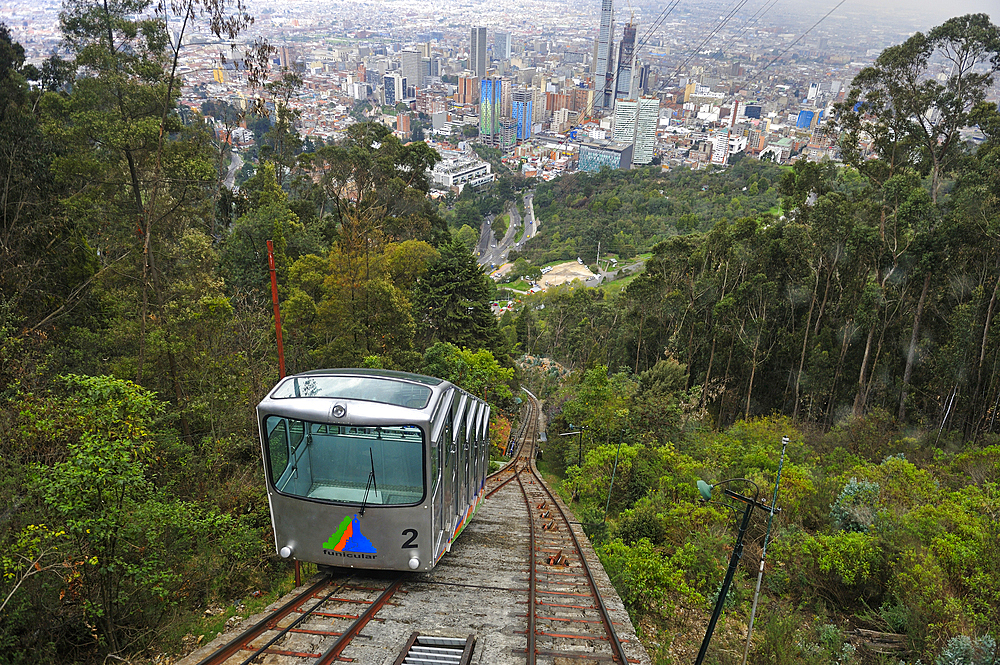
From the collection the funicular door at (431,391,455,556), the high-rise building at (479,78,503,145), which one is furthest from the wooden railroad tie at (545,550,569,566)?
the high-rise building at (479,78,503,145)

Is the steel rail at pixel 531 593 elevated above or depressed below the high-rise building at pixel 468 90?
below

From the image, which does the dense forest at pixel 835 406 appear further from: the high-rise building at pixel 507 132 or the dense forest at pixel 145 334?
the high-rise building at pixel 507 132

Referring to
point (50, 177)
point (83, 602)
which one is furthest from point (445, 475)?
point (50, 177)

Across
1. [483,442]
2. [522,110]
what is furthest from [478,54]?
[483,442]

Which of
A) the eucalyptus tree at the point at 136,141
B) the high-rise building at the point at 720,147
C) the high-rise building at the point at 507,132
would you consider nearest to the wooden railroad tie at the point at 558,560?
the eucalyptus tree at the point at 136,141

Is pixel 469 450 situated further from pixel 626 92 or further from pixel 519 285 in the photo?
pixel 626 92

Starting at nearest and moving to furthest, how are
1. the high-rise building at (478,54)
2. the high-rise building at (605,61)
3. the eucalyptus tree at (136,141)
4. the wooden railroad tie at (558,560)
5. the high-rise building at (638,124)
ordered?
the wooden railroad tie at (558,560), the eucalyptus tree at (136,141), the high-rise building at (638,124), the high-rise building at (605,61), the high-rise building at (478,54)
